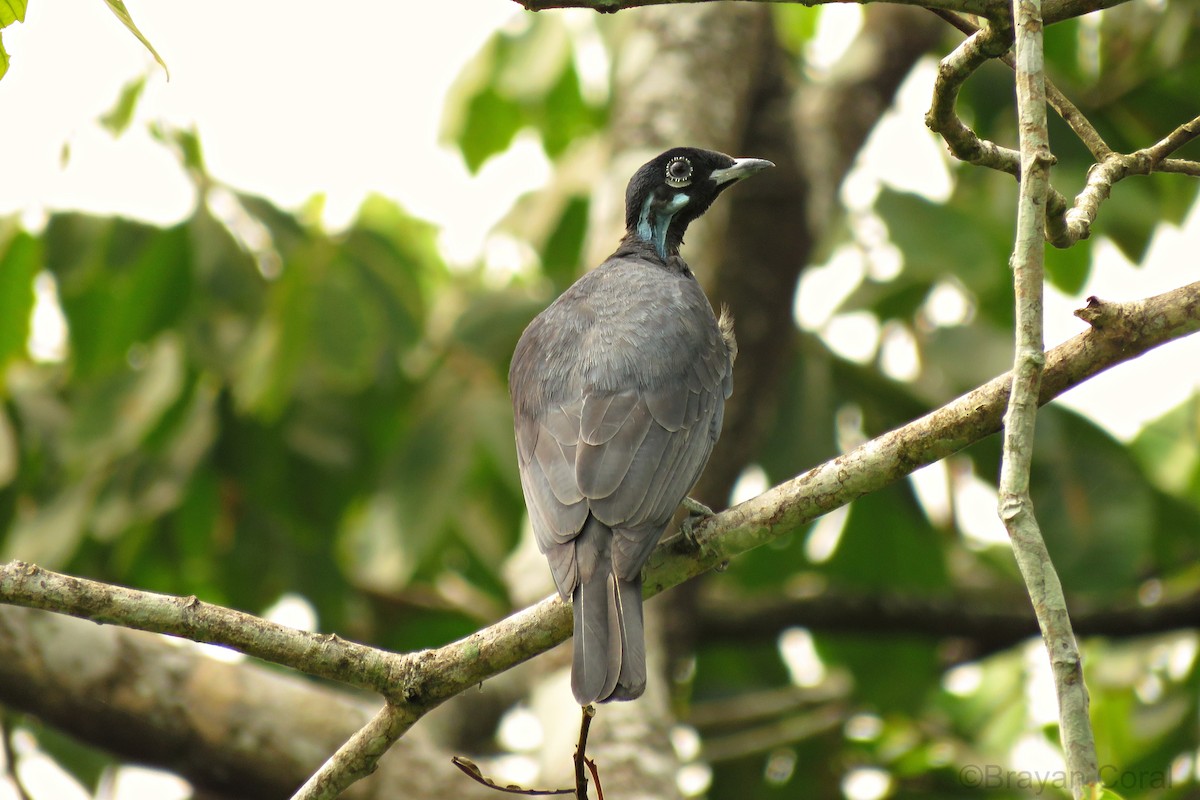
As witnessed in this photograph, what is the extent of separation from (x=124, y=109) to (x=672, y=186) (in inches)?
110

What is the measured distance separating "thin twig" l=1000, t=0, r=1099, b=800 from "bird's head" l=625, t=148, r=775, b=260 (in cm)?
265

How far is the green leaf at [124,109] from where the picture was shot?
20.7 ft

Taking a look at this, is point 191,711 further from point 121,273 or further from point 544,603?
point 544,603

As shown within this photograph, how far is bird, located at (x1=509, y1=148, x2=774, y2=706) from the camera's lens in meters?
3.49

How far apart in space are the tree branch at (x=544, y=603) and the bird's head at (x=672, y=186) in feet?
7.11

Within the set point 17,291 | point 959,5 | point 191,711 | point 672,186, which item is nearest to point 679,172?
point 672,186

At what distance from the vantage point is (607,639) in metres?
3.41

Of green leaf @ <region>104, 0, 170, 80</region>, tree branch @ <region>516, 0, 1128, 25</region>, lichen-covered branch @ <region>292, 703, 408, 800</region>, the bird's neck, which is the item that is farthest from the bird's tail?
the bird's neck

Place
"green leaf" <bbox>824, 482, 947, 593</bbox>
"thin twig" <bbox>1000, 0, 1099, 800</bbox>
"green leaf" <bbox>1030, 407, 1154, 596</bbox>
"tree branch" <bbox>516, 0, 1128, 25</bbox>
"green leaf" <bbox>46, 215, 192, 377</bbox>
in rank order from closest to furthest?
"thin twig" <bbox>1000, 0, 1099, 800</bbox> < "tree branch" <bbox>516, 0, 1128, 25</bbox> < "green leaf" <bbox>1030, 407, 1154, 596</bbox> < "green leaf" <bbox>46, 215, 192, 377</bbox> < "green leaf" <bbox>824, 482, 947, 593</bbox>

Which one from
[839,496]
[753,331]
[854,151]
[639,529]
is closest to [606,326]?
[639,529]

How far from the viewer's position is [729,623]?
23.3 feet

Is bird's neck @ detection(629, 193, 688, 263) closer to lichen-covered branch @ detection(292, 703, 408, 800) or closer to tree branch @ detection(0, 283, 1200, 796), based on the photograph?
tree branch @ detection(0, 283, 1200, 796)

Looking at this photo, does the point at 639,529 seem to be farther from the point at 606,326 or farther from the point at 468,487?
the point at 468,487

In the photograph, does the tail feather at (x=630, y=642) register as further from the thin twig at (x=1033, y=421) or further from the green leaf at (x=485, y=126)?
the green leaf at (x=485, y=126)
